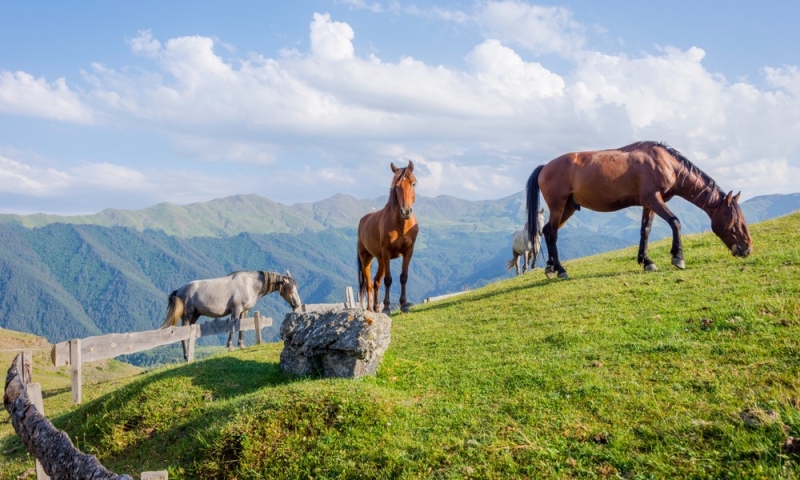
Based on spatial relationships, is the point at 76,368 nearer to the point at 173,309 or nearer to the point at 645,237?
the point at 173,309

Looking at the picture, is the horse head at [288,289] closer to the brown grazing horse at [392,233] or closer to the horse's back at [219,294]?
the horse's back at [219,294]

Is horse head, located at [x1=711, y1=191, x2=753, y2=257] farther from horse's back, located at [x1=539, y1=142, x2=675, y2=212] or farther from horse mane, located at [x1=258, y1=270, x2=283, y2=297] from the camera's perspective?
horse mane, located at [x1=258, y1=270, x2=283, y2=297]

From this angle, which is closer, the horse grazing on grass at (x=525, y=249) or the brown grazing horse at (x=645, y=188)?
the brown grazing horse at (x=645, y=188)

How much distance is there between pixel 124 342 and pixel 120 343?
176mm

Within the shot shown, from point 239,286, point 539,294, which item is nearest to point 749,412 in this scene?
point 539,294

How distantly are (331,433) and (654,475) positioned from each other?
4.00m


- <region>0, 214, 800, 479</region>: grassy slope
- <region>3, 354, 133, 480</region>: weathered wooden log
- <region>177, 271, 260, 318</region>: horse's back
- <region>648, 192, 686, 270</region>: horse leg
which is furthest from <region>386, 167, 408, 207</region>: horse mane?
<region>177, 271, 260, 318</region>: horse's back

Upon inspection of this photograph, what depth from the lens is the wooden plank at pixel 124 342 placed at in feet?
49.9

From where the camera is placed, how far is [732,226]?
14406mm

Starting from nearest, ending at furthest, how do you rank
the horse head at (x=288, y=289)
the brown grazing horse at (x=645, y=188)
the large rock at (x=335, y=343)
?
the large rock at (x=335, y=343)
the brown grazing horse at (x=645, y=188)
the horse head at (x=288, y=289)

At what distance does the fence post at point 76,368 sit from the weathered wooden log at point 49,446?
25.8ft

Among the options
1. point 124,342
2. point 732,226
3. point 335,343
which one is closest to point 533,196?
point 732,226

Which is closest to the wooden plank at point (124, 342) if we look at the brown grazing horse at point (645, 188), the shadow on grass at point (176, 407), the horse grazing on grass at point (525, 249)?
the shadow on grass at point (176, 407)

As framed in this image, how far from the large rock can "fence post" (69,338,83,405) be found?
802 centimetres
